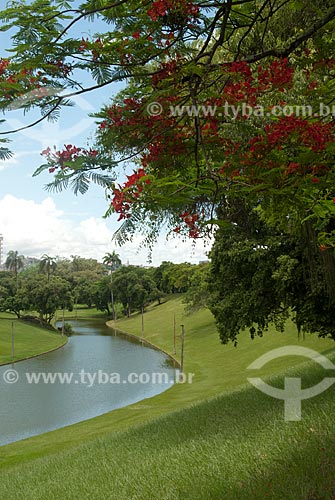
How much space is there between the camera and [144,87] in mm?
5219

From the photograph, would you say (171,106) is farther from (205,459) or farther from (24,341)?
(24,341)

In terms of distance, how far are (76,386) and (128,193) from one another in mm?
33817

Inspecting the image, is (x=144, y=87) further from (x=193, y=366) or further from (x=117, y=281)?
(x=117, y=281)

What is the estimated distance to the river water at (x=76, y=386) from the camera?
88.5 feet

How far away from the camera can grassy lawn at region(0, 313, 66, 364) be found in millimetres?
51938

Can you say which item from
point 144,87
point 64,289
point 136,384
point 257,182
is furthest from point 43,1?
point 64,289

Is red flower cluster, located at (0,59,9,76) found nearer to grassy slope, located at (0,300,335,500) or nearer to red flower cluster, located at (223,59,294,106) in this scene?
red flower cluster, located at (223,59,294,106)

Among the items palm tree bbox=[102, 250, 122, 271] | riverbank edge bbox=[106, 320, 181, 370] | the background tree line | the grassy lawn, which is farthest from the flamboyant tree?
palm tree bbox=[102, 250, 122, 271]

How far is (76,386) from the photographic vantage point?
35.5m

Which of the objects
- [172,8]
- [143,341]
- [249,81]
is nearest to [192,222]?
[249,81]

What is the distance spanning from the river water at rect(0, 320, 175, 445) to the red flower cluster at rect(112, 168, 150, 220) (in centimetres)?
2222

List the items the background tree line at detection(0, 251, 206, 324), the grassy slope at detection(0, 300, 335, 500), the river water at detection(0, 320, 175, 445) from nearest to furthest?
the grassy slope at detection(0, 300, 335, 500)
the river water at detection(0, 320, 175, 445)
the background tree line at detection(0, 251, 206, 324)

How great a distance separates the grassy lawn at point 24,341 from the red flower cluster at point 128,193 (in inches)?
1863

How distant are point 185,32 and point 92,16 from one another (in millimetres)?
964
